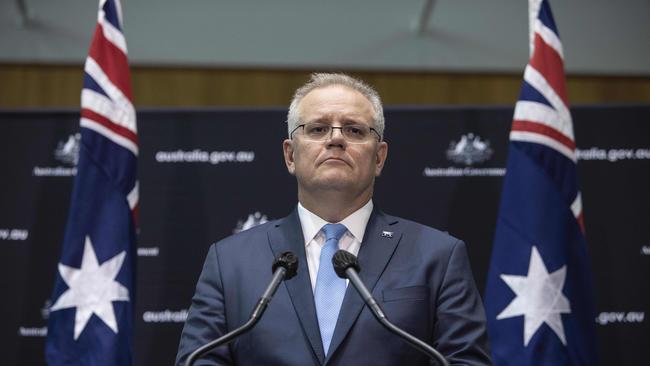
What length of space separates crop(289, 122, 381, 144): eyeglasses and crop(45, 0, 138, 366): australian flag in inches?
56.4

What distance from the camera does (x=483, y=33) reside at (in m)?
4.84

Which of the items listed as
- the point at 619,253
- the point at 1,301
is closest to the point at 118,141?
the point at 1,301

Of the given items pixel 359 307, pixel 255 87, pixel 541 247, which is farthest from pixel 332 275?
pixel 255 87

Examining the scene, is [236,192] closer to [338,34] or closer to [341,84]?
[338,34]

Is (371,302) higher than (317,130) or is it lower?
lower

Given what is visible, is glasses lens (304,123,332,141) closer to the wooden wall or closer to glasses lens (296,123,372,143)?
glasses lens (296,123,372,143)

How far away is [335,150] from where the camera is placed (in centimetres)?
→ 251

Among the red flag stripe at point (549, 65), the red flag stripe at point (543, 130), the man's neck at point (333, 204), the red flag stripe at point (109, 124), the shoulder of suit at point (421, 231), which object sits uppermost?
the red flag stripe at point (549, 65)

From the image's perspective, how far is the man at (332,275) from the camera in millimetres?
2137

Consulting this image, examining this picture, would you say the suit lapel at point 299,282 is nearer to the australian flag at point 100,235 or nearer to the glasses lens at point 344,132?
the glasses lens at point 344,132

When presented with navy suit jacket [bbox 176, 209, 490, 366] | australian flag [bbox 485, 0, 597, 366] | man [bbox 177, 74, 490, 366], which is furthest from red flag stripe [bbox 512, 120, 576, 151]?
navy suit jacket [bbox 176, 209, 490, 366]

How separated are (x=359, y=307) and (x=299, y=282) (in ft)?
0.73

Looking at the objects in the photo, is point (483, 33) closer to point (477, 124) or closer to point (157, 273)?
point (477, 124)

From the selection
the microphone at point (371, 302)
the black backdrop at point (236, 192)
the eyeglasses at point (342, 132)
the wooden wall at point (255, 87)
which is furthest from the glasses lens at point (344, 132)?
the wooden wall at point (255, 87)
